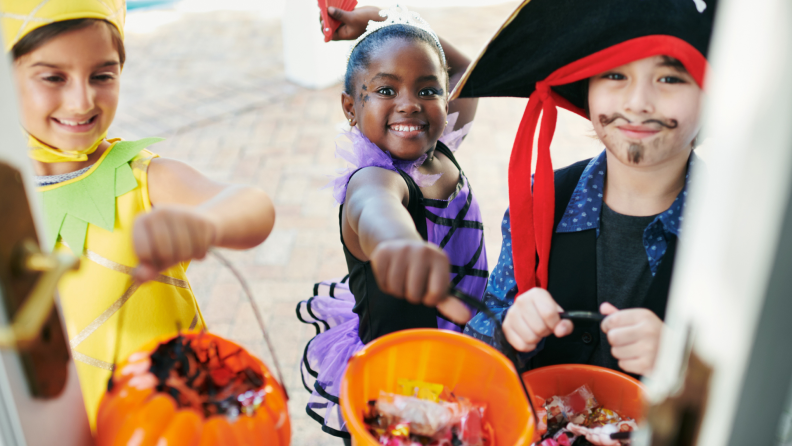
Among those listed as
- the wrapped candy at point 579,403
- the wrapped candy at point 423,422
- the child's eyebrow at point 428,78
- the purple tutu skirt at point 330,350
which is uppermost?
the child's eyebrow at point 428,78

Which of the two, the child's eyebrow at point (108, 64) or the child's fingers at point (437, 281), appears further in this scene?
the child's eyebrow at point (108, 64)

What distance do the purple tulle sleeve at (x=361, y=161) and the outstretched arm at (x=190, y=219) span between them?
0.31 meters

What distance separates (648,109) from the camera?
3.60 feet

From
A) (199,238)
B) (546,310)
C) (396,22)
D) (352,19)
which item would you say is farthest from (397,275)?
(352,19)

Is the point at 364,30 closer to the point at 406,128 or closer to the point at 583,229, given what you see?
the point at 406,128

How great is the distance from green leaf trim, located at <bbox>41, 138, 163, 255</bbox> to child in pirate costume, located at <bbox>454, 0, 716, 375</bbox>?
80cm

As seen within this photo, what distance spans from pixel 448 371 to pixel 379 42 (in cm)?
88

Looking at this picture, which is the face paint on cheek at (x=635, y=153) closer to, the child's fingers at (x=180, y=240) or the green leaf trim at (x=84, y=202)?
the child's fingers at (x=180, y=240)

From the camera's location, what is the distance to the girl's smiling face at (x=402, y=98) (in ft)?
4.58

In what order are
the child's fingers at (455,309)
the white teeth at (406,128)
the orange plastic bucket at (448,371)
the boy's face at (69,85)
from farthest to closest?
the white teeth at (406,128)
the boy's face at (69,85)
the orange plastic bucket at (448,371)
the child's fingers at (455,309)

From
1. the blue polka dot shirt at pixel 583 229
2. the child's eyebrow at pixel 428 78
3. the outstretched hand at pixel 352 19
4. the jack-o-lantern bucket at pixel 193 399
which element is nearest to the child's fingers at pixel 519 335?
the blue polka dot shirt at pixel 583 229

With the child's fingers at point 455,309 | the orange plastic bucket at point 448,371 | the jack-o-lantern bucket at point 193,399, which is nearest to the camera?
the jack-o-lantern bucket at point 193,399

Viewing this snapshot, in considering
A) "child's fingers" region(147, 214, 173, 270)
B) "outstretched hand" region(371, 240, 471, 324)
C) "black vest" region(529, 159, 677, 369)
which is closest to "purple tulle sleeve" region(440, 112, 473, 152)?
"black vest" region(529, 159, 677, 369)

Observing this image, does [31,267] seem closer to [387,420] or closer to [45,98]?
[387,420]
